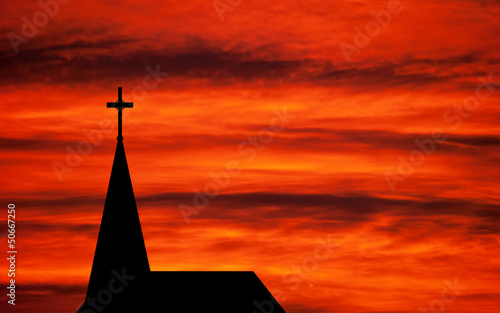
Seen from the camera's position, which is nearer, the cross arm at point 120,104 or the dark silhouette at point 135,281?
the dark silhouette at point 135,281

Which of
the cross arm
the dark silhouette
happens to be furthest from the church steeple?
the cross arm

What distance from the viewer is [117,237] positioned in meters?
51.4

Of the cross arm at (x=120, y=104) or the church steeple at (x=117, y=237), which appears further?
the cross arm at (x=120, y=104)

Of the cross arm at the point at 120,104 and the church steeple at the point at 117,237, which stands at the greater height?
the cross arm at the point at 120,104

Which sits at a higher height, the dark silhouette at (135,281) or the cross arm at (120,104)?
the cross arm at (120,104)

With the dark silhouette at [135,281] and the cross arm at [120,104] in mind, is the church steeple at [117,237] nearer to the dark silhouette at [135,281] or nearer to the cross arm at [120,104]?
the dark silhouette at [135,281]

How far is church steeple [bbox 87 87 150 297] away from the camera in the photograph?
51281mm

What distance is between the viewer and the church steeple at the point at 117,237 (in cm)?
5128

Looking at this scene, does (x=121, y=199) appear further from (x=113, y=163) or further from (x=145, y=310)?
(x=145, y=310)

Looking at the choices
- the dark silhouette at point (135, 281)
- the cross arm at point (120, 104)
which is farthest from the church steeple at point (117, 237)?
the cross arm at point (120, 104)

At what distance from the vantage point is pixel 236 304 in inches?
2093

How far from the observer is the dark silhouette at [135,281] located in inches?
2023

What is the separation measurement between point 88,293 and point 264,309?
7.40 metres

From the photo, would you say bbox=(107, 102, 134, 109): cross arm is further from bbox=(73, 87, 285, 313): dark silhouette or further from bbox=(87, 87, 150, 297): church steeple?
bbox=(87, 87, 150, 297): church steeple
